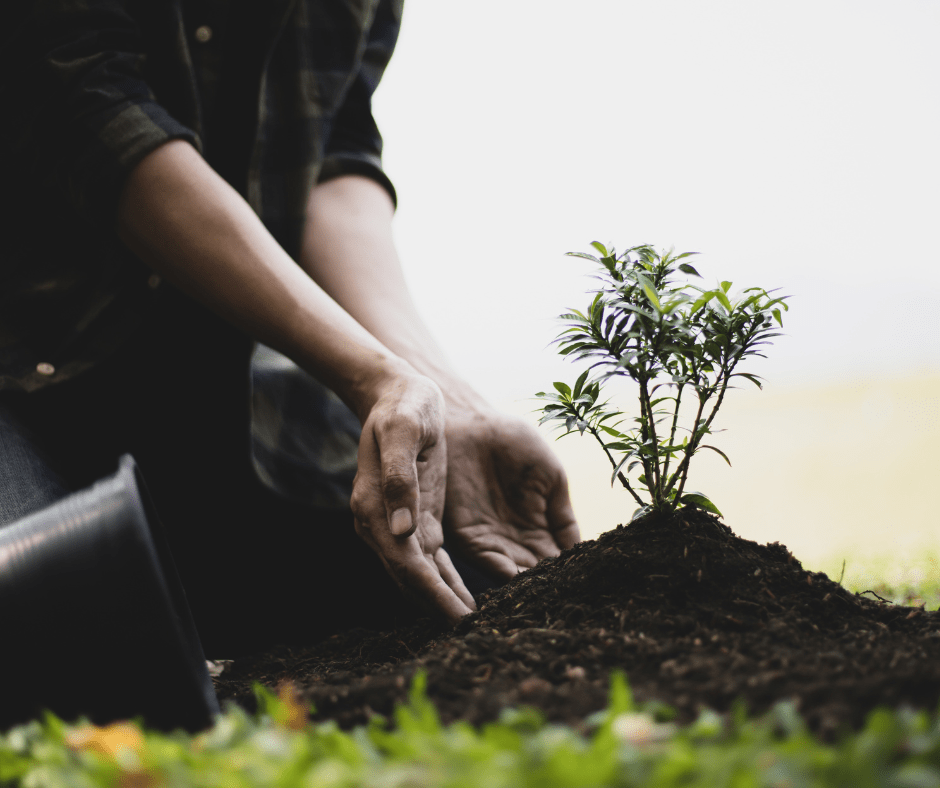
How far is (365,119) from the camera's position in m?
2.45

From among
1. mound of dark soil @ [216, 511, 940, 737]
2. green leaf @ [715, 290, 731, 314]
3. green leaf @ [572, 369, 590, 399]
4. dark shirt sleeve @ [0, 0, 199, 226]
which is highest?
dark shirt sleeve @ [0, 0, 199, 226]

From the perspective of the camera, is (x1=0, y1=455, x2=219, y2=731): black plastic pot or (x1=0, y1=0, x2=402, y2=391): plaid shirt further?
(x1=0, y1=0, x2=402, y2=391): plaid shirt

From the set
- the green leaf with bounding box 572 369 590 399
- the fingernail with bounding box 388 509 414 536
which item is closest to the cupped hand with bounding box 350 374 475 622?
the fingernail with bounding box 388 509 414 536

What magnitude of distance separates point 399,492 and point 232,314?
58 centimetres

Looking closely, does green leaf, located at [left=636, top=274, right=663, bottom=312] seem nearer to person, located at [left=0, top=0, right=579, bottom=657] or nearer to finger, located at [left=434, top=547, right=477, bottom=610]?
person, located at [left=0, top=0, right=579, bottom=657]

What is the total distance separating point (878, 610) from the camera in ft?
4.18

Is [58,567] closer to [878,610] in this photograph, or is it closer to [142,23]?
[878,610]

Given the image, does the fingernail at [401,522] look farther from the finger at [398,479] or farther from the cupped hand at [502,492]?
the cupped hand at [502,492]

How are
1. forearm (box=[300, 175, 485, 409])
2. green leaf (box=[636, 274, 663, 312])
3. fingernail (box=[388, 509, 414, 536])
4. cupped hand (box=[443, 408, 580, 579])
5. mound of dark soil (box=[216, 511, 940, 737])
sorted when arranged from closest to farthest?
mound of dark soil (box=[216, 511, 940, 737]), green leaf (box=[636, 274, 663, 312]), fingernail (box=[388, 509, 414, 536]), cupped hand (box=[443, 408, 580, 579]), forearm (box=[300, 175, 485, 409])

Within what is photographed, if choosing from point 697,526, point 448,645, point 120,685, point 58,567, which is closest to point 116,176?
point 58,567

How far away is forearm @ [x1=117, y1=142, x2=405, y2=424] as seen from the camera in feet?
4.86

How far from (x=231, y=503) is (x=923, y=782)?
2002 millimetres

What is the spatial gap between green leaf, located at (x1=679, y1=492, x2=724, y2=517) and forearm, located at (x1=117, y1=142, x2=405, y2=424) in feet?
2.20

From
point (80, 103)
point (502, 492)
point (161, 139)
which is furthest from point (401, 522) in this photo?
point (80, 103)
